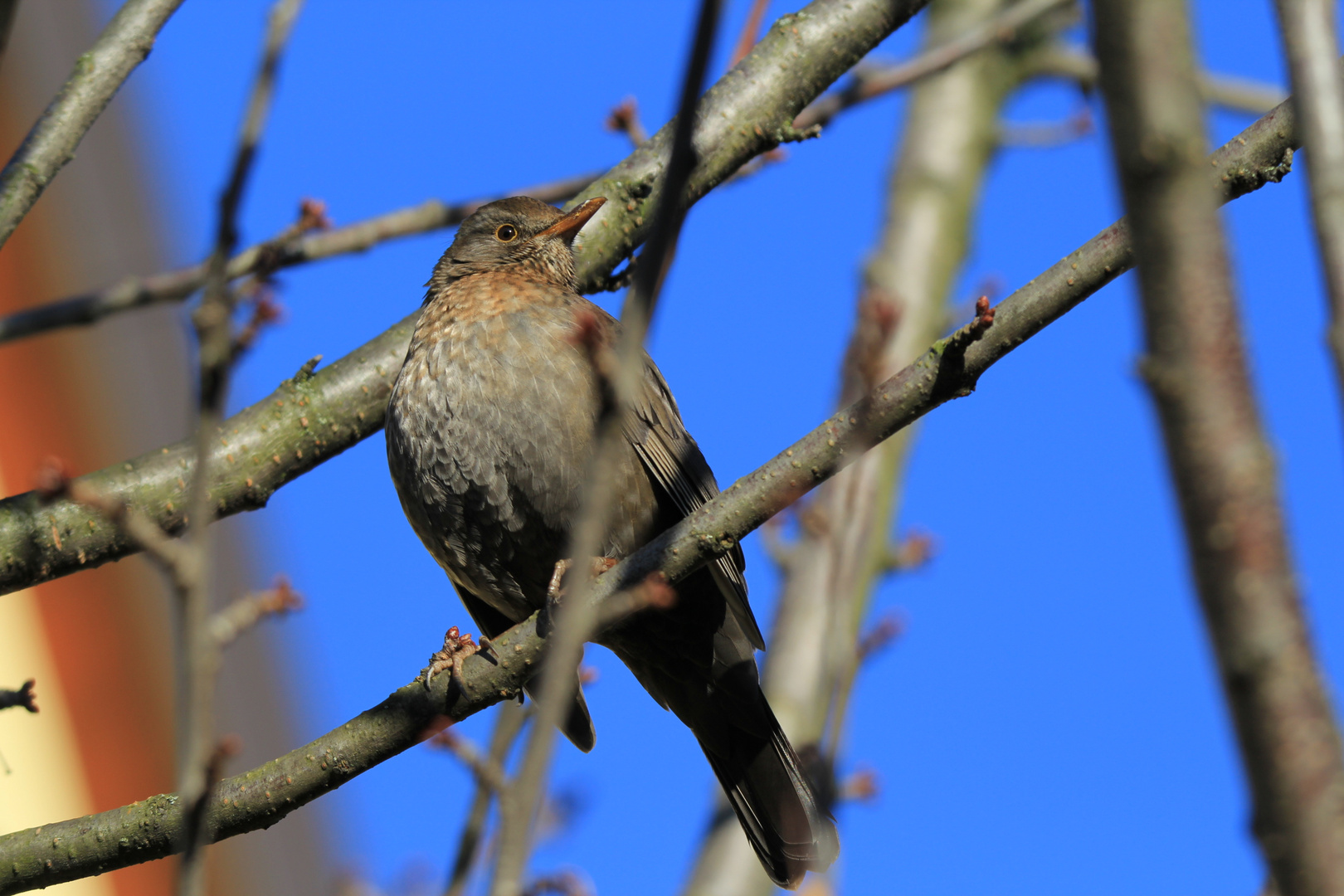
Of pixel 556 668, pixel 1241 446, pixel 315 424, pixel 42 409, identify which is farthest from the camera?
pixel 42 409

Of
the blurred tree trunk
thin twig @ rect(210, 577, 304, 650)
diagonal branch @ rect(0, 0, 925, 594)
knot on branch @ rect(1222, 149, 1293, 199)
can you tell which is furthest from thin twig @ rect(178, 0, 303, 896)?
knot on branch @ rect(1222, 149, 1293, 199)

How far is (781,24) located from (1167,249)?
3.37m

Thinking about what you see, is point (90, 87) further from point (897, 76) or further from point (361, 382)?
point (897, 76)

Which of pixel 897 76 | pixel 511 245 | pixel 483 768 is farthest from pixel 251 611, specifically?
pixel 511 245

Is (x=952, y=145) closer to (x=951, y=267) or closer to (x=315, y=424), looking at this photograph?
(x=951, y=267)

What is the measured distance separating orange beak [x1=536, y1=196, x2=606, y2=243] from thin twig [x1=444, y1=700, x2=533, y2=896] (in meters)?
1.85

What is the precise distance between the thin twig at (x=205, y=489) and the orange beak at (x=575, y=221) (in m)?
2.79

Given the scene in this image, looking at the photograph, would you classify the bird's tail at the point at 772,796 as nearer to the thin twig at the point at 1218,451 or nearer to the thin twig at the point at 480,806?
the thin twig at the point at 480,806

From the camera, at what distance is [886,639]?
3623 mm

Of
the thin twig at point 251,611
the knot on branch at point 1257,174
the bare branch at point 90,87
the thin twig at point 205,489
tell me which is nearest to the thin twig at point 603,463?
the thin twig at point 205,489

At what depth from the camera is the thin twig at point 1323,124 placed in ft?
4.47

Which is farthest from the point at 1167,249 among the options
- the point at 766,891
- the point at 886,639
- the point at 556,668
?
the point at 766,891

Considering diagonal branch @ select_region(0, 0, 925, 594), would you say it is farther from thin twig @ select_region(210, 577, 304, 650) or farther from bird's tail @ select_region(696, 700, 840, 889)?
bird's tail @ select_region(696, 700, 840, 889)

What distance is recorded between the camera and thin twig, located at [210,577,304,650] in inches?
88.0
